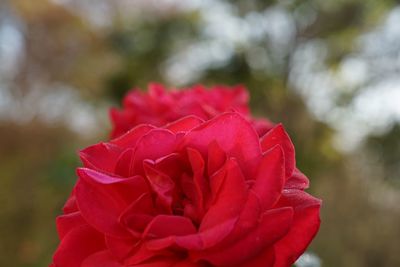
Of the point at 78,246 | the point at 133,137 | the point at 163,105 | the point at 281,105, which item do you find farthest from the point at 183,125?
the point at 281,105

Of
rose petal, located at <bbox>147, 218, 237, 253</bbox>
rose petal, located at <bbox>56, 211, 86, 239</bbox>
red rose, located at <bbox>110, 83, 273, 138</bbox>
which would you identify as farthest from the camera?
red rose, located at <bbox>110, 83, 273, 138</bbox>

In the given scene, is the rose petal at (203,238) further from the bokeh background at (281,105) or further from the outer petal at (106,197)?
the bokeh background at (281,105)

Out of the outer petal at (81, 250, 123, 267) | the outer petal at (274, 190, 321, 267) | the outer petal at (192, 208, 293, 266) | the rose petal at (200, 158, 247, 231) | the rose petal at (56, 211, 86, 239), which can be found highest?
the rose petal at (200, 158, 247, 231)

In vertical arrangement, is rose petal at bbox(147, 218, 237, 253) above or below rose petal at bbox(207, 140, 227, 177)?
below

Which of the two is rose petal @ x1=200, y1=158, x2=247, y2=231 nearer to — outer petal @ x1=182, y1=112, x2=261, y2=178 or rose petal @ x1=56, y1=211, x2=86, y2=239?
outer petal @ x1=182, y1=112, x2=261, y2=178

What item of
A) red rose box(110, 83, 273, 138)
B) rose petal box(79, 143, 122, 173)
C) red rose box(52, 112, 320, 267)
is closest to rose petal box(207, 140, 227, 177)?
red rose box(52, 112, 320, 267)

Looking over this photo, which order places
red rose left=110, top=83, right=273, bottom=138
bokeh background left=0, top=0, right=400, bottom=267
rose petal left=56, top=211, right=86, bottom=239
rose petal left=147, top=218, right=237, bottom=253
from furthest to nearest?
bokeh background left=0, top=0, right=400, bottom=267
red rose left=110, top=83, right=273, bottom=138
rose petal left=56, top=211, right=86, bottom=239
rose petal left=147, top=218, right=237, bottom=253

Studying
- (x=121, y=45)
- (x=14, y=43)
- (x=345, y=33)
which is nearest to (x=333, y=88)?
A: (x=345, y=33)
